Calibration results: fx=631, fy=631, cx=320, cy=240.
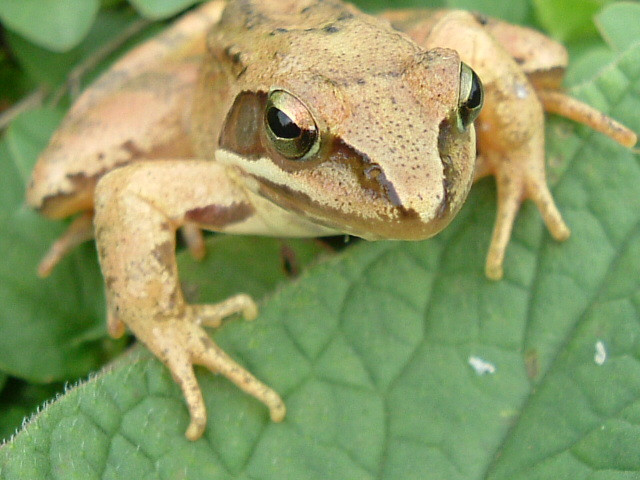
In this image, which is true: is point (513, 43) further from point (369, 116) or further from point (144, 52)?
point (144, 52)

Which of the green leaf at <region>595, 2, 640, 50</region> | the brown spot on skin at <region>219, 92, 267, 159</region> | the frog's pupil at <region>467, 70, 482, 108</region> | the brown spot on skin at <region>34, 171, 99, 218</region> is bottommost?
the brown spot on skin at <region>34, 171, 99, 218</region>

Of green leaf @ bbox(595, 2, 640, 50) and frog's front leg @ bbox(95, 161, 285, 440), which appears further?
green leaf @ bbox(595, 2, 640, 50)

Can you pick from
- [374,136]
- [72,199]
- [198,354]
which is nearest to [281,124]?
[374,136]

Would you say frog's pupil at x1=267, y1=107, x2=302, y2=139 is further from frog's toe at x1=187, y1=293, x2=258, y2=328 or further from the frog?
frog's toe at x1=187, y1=293, x2=258, y2=328

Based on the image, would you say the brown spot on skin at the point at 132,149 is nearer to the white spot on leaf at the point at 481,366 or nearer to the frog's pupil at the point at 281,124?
the frog's pupil at the point at 281,124

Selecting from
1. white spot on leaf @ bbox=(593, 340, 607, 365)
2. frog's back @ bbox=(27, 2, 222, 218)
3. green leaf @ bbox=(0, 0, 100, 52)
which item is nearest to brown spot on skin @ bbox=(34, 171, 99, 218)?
frog's back @ bbox=(27, 2, 222, 218)

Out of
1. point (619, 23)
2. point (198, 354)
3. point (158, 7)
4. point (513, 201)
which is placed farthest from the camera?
point (158, 7)

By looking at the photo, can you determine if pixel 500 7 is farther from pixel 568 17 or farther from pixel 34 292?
pixel 34 292
